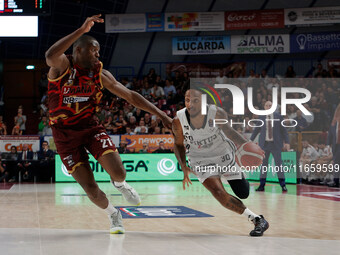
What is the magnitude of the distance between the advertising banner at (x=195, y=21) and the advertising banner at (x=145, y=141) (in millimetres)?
7160

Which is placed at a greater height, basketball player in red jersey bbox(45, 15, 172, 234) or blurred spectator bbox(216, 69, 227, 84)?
blurred spectator bbox(216, 69, 227, 84)

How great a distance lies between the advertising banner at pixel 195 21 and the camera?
879 inches


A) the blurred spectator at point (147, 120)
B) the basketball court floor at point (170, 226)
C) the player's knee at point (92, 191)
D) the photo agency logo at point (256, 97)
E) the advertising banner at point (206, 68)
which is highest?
the advertising banner at point (206, 68)

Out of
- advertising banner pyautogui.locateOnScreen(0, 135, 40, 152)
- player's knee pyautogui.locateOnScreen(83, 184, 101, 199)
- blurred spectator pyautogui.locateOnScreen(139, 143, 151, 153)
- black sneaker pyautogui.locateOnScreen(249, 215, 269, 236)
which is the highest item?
advertising banner pyautogui.locateOnScreen(0, 135, 40, 152)

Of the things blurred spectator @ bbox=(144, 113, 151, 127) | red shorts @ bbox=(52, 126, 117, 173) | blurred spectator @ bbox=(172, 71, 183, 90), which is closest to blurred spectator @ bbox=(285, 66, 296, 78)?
blurred spectator @ bbox=(172, 71, 183, 90)

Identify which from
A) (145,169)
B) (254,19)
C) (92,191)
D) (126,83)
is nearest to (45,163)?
(145,169)

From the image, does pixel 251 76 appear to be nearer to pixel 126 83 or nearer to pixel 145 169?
pixel 126 83

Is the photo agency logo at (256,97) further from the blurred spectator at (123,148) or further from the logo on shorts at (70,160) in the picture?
the logo on shorts at (70,160)

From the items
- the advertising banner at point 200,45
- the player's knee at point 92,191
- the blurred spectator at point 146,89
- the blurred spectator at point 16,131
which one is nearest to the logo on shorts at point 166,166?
the blurred spectator at point 16,131

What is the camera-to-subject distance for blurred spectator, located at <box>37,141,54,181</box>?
1631 cm

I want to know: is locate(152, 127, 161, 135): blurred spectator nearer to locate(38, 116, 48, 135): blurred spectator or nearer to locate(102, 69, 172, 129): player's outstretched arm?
locate(38, 116, 48, 135): blurred spectator

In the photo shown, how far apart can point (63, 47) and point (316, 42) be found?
19978 mm

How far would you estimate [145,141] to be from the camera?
1698 cm

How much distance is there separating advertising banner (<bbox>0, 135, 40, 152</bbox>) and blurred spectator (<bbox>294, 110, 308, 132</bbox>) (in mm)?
8790
